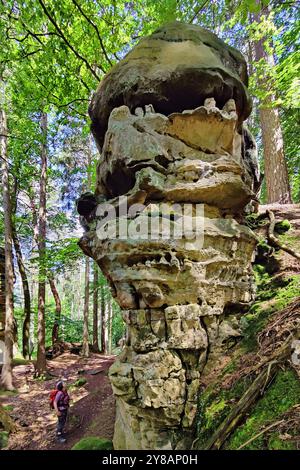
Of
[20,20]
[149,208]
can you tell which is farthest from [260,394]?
[20,20]

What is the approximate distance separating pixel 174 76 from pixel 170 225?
283cm

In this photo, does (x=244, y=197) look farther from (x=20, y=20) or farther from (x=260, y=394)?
(x=20, y=20)

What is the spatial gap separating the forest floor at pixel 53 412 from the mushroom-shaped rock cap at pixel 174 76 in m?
7.88

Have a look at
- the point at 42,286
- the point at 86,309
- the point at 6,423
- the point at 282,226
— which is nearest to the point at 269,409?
the point at 282,226

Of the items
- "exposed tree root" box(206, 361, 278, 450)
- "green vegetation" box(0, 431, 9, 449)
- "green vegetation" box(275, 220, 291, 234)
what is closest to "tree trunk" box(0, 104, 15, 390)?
"green vegetation" box(0, 431, 9, 449)

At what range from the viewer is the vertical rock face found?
4086 mm

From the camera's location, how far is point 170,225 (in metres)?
4.43

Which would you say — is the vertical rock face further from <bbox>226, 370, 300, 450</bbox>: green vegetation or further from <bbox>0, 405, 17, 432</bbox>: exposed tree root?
<bbox>0, 405, 17, 432</bbox>: exposed tree root

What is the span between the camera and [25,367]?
13.0 meters

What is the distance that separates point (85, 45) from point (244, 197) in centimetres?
505

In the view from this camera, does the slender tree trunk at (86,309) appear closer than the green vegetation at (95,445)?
No

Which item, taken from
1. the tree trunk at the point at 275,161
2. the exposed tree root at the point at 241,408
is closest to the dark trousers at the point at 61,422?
the exposed tree root at the point at 241,408

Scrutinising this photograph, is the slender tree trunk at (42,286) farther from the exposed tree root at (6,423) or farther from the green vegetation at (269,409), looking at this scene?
the green vegetation at (269,409)

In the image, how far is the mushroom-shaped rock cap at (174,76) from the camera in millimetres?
4988
